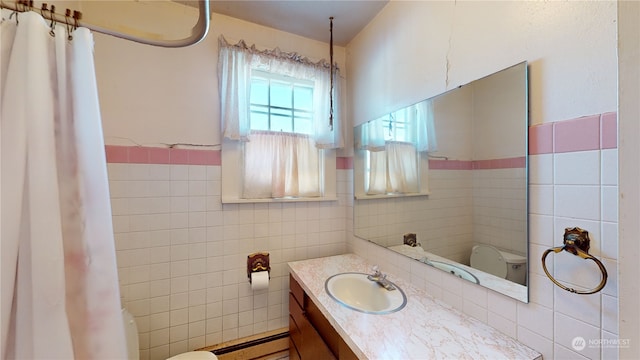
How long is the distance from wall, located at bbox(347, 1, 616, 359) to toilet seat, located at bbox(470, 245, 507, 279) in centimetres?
9

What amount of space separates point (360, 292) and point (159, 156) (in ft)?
5.07

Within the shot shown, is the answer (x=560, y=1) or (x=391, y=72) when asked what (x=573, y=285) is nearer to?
(x=560, y=1)

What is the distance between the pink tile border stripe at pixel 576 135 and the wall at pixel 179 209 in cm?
149

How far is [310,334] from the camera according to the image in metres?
1.34

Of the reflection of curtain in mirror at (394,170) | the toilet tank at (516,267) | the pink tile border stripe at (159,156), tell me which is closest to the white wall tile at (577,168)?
the toilet tank at (516,267)

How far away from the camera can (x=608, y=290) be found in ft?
2.27

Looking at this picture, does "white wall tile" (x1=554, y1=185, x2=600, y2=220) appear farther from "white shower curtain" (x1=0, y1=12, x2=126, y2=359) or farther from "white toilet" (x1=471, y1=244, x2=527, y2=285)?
"white shower curtain" (x1=0, y1=12, x2=126, y2=359)

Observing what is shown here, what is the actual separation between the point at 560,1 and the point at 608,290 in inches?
36.3

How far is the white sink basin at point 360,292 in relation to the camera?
1.34 m

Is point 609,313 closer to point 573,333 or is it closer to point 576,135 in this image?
point 573,333

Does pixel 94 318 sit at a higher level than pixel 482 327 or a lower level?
higher

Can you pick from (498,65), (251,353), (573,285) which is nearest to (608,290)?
(573,285)

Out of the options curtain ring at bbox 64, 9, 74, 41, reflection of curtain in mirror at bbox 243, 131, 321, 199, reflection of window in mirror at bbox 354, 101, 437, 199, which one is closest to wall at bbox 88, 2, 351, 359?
reflection of curtain in mirror at bbox 243, 131, 321, 199

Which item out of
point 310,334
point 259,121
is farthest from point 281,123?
point 310,334
